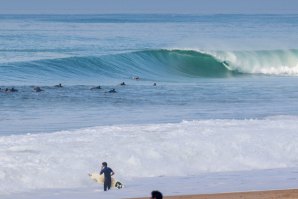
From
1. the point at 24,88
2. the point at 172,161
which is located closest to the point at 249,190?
the point at 172,161

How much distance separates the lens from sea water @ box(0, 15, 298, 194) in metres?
20.1

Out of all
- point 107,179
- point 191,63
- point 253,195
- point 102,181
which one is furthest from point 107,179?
point 191,63

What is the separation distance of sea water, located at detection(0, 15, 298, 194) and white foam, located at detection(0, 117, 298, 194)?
2 cm

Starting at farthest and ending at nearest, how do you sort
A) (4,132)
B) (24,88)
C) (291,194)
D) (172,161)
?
(24,88)
(4,132)
(172,161)
(291,194)

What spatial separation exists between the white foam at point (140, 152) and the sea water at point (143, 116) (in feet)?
0.07

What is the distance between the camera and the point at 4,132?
2403 cm

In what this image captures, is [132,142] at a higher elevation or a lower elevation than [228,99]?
lower

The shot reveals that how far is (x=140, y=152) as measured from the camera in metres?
20.8

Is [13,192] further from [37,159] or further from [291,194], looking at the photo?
[291,194]

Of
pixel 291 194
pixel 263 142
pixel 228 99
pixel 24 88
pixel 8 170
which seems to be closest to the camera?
pixel 291 194

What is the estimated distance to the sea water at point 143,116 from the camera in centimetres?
2006

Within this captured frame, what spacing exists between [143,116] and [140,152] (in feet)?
23.6

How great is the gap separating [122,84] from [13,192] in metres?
20.8

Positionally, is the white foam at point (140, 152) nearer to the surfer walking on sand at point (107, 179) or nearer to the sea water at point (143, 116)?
the sea water at point (143, 116)
